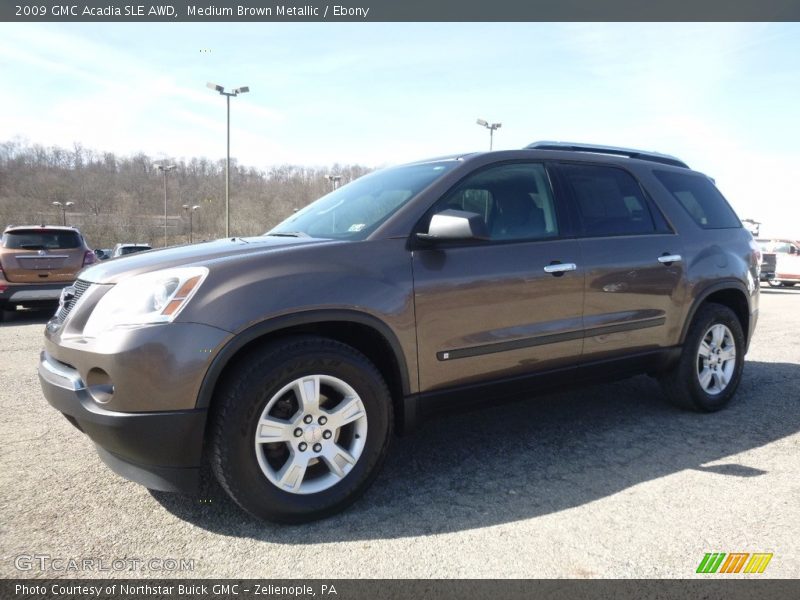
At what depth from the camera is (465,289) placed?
3.05 metres

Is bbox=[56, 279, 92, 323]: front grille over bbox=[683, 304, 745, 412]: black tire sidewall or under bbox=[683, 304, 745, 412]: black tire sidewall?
over

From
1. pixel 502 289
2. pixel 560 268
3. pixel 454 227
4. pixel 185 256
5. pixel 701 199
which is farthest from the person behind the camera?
pixel 701 199

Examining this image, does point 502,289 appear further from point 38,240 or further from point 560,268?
point 38,240

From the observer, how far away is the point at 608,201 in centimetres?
393

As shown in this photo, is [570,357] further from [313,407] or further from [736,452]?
[313,407]

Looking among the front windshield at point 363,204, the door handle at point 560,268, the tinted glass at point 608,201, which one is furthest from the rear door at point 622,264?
the front windshield at point 363,204

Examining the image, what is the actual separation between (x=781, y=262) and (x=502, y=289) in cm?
2226

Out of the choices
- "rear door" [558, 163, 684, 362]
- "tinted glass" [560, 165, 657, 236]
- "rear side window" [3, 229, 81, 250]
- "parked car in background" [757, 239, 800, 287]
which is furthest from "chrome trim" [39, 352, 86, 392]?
"parked car in background" [757, 239, 800, 287]

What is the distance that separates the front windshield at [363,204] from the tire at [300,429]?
73 cm

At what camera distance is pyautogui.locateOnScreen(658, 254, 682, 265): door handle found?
3.98 m

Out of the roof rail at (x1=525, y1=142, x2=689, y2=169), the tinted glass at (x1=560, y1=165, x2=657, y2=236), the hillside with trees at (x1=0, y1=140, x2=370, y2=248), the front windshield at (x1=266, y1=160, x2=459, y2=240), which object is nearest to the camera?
the front windshield at (x1=266, y1=160, x2=459, y2=240)

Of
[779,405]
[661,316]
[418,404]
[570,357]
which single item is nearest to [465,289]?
[418,404]

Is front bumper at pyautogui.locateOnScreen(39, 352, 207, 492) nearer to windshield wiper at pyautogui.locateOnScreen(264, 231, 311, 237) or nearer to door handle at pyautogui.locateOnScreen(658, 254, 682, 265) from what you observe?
windshield wiper at pyautogui.locateOnScreen(264, 231, 311, 237)

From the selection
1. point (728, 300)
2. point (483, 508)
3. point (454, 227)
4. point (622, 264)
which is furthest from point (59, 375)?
point (728, 300)
